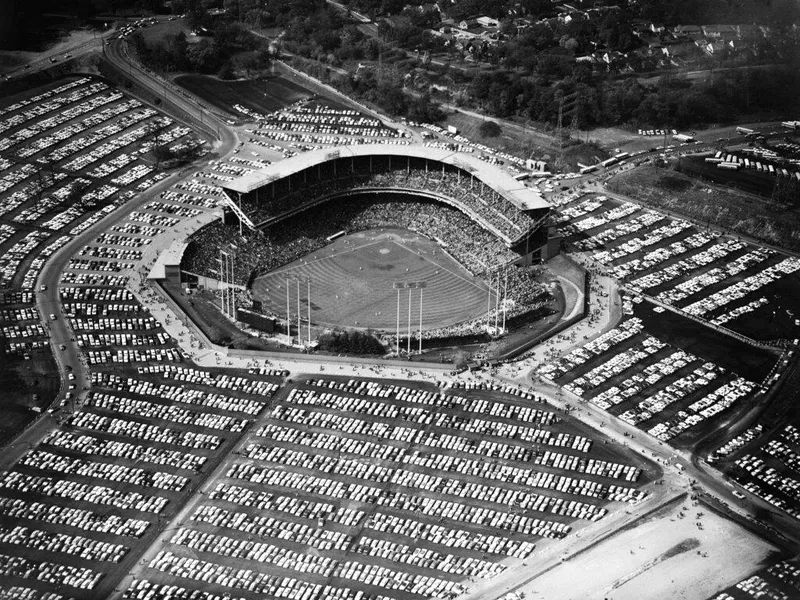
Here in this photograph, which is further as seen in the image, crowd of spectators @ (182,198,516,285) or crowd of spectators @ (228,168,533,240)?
crowd of spectators @ (228,168,533,240)

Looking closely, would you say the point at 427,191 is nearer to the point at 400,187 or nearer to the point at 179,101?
the point at 400,187

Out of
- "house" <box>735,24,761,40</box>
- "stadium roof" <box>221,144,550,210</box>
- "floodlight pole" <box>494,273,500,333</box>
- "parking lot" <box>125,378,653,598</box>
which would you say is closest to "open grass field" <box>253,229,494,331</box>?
"floodlight pole" <box>494,273,500,333</box>

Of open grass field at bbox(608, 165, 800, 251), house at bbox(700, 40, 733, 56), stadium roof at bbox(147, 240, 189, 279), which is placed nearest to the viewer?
stadium roof at bbox(147, 240, 189, 279)

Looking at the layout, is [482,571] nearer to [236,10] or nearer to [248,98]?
[248,98]

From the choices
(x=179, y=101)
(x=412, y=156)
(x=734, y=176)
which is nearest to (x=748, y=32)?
(x=734, y=176)

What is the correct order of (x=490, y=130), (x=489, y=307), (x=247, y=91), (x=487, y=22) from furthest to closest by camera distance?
(x=487, y=22), (x=247, y=91), (x=490, y=130), (x=489, y=307)

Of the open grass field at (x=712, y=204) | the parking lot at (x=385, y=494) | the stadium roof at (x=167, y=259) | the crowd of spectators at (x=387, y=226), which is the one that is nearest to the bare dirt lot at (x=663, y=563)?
the parking lot at (x=385, y=494)

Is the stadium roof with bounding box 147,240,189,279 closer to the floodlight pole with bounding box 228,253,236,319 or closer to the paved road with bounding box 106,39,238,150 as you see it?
the floodlight pole with bounding box 228,253,236,319
